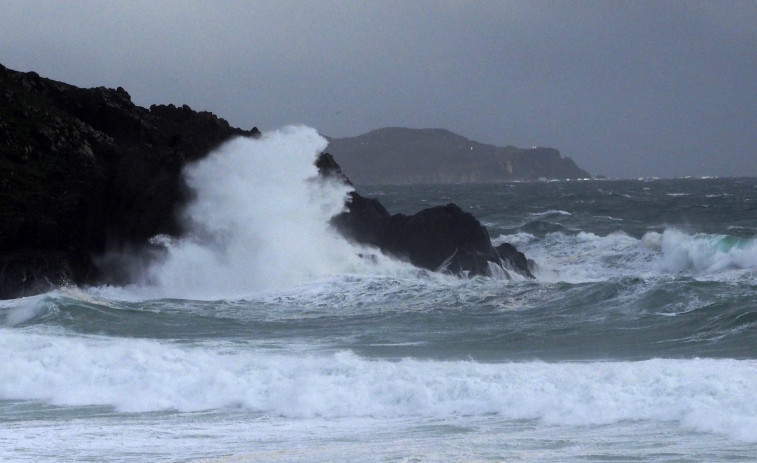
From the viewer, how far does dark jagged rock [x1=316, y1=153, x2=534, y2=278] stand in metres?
28.6

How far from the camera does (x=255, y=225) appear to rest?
2923 centimetres

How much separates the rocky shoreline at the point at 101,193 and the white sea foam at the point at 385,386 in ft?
26.0

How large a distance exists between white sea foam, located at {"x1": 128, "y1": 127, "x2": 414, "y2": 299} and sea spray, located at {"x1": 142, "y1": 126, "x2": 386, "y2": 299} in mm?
23

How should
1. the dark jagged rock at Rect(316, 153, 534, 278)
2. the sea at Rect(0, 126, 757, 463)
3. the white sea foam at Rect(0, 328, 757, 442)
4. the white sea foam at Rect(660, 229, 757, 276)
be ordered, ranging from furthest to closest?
1. the white sea foam at Rect(660, 229, 757, 276)
2. the dark jagged rock at Rect(316, 153, 534, 278)
3. the white sea foam at Rect(0, 328, 757, 442)
4. the sea at Rect(0, 126, 757, 463)

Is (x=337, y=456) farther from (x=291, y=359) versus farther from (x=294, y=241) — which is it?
(x=294, y=241)

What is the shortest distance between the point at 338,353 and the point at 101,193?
11673 mm

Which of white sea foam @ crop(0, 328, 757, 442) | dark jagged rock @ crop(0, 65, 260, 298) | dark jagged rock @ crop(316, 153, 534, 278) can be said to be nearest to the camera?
white sea foam @ crop(0, 328, 757, 442)

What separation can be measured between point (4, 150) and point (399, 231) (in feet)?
33.0

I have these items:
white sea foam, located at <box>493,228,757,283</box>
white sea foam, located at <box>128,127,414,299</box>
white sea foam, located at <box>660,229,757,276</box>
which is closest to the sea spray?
white sea foam, located at <box>128,127,414,299</box>

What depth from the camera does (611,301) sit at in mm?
21828

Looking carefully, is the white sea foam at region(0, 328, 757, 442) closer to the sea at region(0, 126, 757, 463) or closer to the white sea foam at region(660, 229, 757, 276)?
the sea at region(0, 126, 757, 463)

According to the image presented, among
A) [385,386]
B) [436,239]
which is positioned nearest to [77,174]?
[436,239]

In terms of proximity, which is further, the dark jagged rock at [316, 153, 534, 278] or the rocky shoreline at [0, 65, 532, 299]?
the dark jagged rock at [316, 153, 534, 278]

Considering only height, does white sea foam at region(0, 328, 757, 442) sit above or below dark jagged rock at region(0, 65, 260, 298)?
below
